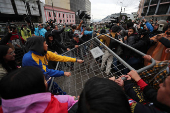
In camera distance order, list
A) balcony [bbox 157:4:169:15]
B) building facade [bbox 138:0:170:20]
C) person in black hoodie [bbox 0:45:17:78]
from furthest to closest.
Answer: balcony [bbox 157:4:169:15] → building facade [bbox 138:0:170:20] → person in black hoodie [bbox 0:45:17:78]

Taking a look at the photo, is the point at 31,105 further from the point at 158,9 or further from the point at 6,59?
the point at 158,9

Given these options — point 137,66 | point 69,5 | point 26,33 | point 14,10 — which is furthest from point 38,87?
point 69,5

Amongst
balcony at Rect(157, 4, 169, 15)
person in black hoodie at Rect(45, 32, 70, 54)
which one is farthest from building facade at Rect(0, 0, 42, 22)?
balcony at Rect(157, 4, 169, 15)

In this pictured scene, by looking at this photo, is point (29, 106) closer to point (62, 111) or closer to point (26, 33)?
point (62, 111)

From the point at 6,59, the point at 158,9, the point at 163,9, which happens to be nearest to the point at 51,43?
the point at 6,59

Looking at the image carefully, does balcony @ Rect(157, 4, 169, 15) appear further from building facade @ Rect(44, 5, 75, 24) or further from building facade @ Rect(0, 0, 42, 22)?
building facade @ Rect(0, 0, 42, 22)

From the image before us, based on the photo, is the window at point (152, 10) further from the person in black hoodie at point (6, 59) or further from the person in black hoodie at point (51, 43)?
the person in black hoodie at point (6, 59)

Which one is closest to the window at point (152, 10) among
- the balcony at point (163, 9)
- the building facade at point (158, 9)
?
the building facade at point (158, 9)

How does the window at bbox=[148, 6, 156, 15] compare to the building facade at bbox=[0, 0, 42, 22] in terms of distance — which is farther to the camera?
the window at bbox=[148, 6, 156, 15]

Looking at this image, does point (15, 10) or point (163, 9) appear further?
point (163, 9)

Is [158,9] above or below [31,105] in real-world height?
above

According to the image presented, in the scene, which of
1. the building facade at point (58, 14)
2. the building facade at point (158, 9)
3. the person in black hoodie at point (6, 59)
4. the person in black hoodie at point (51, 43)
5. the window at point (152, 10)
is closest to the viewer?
the person in black hoodie at point (6, 59)

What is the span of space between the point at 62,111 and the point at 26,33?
5762 mm

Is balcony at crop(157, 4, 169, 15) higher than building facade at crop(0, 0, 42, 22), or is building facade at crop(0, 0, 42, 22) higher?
balcony at crop(157, 4, 169, 15)
